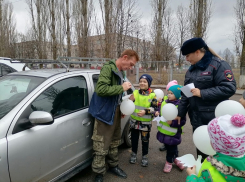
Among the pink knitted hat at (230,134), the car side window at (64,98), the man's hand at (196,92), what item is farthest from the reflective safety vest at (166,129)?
the pink knitted hat at (230,134)

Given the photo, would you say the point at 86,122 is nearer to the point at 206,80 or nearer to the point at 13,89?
the point at 13,89

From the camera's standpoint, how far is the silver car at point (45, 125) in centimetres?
167

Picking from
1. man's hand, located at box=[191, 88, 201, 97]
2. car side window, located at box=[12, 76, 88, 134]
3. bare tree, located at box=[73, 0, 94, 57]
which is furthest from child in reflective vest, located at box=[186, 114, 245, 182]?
bare tree, located at box=[73, 0, 94, 57]

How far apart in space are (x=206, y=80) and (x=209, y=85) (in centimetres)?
7

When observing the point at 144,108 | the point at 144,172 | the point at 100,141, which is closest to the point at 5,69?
the point at 100,141

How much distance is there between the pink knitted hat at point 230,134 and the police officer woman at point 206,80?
0.91 metres

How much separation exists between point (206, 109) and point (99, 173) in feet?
5.58

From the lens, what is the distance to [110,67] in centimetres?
240

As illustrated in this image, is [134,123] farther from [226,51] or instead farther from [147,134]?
[226,51]

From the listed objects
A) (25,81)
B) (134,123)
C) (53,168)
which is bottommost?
(53,168)

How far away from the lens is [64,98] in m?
2.32

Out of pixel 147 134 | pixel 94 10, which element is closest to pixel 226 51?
pixel 94 10

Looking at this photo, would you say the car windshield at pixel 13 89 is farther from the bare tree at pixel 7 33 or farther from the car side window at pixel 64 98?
the bare tree at pixel 7 33

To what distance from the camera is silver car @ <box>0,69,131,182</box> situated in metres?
1.67
